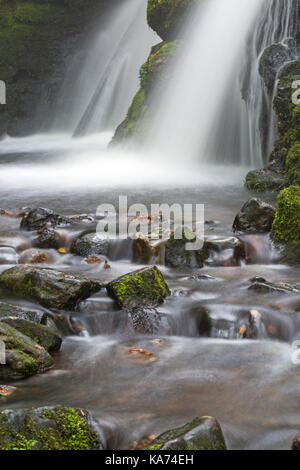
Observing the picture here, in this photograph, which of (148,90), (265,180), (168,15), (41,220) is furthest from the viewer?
(168,15)

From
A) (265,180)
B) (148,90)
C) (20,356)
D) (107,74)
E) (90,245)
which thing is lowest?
(20,356)

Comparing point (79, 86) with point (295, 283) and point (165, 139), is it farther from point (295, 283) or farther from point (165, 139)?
point (295, 283)

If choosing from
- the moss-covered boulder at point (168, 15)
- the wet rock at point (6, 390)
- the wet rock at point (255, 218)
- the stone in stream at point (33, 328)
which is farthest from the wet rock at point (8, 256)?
the moss-covered boulder at point (168, 15)

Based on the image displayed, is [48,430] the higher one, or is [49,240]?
[49,240]

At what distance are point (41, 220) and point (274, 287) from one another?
10.4ft

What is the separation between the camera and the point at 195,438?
2.23 metres

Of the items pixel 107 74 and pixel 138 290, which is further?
pixel 107 74

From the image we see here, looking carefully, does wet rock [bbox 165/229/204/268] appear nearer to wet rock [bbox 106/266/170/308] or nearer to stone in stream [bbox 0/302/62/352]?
wet rock [bbox 106/266/170/308]

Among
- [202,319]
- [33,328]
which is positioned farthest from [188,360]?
[33,328]

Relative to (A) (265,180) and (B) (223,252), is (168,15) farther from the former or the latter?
(B) (223,252)

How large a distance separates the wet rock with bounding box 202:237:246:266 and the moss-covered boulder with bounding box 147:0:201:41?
9.63 metres

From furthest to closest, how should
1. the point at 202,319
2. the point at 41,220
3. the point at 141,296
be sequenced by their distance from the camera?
the point at 41,220 < the point at 141,296 < the point at 202,319

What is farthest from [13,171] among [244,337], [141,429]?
[141,429]

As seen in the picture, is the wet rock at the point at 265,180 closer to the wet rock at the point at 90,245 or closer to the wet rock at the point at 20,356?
the wet rock at the point at 90,245
